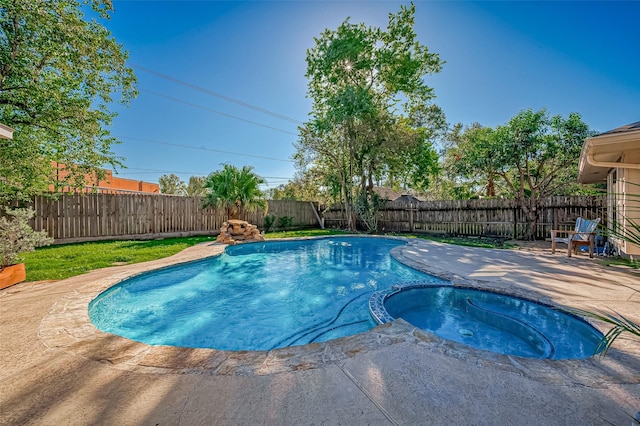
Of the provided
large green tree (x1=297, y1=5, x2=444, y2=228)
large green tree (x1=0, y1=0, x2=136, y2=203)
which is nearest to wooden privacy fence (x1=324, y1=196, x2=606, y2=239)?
A: large green tree (x1=297, y1=5, x2=444, y2=228)

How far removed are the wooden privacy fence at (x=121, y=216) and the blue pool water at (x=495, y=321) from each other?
10.5 meters

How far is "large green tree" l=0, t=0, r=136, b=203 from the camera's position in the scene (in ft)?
17.2

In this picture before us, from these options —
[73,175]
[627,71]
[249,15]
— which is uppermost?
[249,15]

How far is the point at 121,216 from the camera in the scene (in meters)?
9.98

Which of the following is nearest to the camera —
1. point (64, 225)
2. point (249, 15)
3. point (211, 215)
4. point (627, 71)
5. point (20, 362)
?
point (20, 362)

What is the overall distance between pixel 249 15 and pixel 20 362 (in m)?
11.2

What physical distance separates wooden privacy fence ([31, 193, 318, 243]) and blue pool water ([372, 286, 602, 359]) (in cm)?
1053

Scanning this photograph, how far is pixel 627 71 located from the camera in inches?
313

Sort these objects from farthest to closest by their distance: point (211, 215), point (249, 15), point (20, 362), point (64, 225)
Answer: point (211, 215) < point (249, 15) < point (64, 225) < point (20, 362)

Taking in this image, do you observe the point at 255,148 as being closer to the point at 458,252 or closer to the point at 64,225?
the point at 64,225

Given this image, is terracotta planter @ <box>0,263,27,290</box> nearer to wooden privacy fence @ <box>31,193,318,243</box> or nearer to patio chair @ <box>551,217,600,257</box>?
wooden privacy fence @ <box>31,193,318,243</box>

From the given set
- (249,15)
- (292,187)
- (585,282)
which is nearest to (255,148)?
(292,187)

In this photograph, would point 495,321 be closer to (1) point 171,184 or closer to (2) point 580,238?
(2) point 580,238

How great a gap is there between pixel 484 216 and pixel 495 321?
360 inches
